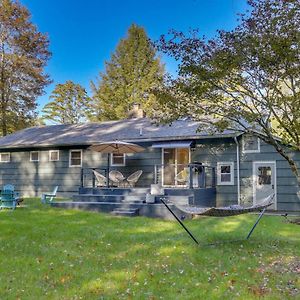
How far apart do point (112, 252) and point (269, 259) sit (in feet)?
8.38

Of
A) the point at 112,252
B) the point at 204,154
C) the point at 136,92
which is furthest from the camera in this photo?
the point at 136,92

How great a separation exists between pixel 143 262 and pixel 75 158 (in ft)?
39.8

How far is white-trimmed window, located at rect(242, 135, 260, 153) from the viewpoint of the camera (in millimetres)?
13781

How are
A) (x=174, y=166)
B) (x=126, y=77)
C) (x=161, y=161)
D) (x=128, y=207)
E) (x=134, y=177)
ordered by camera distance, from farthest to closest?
(x=126, y=77) → (x=161, y=161) → (x=174, y=166) → (x=134, y=177) → (x=128, y=207)

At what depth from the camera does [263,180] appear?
44.9ft

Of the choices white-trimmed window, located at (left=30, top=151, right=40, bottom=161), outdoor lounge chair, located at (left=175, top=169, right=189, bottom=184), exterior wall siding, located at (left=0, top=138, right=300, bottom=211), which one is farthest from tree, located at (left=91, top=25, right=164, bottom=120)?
outdoor lounge chair, located at (left=175, top=169, right=189, bottom=184)

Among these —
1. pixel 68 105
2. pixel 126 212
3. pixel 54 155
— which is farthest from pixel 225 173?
pixel 68 105

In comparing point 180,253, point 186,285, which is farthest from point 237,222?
point 186,285

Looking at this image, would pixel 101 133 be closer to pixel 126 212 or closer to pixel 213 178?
pixel 213 178

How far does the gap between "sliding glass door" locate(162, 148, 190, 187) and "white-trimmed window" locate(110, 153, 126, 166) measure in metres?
1.95

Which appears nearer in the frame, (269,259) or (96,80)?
(269,259)

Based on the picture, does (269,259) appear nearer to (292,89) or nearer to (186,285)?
(186,285)

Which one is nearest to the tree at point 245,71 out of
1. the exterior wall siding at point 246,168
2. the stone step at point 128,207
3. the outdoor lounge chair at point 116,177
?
the stone step at point 128,207

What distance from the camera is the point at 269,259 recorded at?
5598 millimetres
